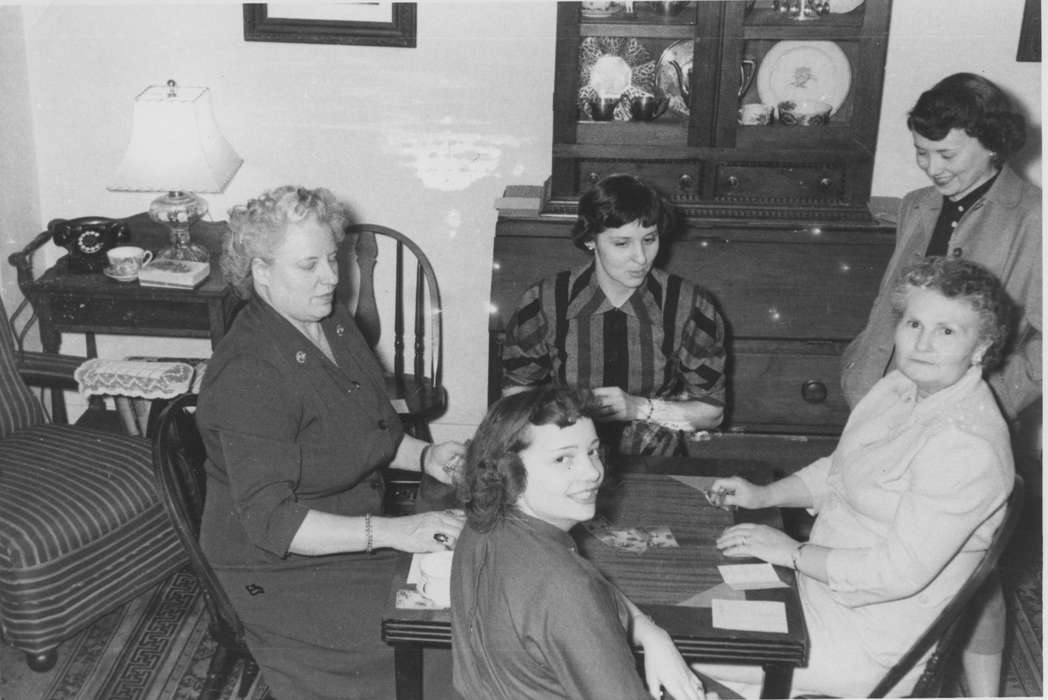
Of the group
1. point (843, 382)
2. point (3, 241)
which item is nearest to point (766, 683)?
point (843, 382)

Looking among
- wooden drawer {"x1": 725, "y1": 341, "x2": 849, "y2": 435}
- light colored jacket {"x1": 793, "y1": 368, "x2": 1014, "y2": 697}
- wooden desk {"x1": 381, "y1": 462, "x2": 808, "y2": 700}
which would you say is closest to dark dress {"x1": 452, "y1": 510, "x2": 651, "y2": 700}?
wooden desk {"x1": 381, "y1": 462, "x2": 808, "y2": 700}

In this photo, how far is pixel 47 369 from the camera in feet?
10.9

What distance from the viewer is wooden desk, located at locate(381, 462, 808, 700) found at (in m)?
1.79

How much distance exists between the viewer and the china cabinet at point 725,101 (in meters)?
3.37

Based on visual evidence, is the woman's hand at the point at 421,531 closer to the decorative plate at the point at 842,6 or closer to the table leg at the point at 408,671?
the table leg at the point at 408,671

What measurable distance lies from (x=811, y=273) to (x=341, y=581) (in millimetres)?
1909

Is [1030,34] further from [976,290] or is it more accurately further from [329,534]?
[329,534]

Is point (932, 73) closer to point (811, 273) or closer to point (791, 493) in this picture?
point (811, 273)

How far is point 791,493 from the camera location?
91.0 inches

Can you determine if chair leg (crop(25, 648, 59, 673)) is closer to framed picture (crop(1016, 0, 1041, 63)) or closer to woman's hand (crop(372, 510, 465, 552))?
woman's hand (crop(372, 510, 465, 552))

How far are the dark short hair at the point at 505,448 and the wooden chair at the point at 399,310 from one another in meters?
1.59

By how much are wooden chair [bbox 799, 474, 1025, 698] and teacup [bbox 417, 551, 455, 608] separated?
0.84m

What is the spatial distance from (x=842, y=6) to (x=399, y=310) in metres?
1.78

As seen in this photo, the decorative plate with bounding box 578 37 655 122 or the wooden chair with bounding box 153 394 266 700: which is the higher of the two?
the decorative plate with bounding box 578 37 655 122
